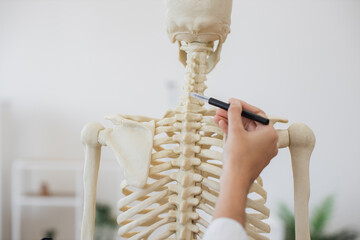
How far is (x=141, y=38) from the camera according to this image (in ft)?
10.6

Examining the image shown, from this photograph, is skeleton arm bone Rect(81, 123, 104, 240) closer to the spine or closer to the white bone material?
the white bone material

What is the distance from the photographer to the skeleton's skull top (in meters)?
0.90

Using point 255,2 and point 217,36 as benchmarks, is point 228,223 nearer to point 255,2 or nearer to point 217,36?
point 217,36

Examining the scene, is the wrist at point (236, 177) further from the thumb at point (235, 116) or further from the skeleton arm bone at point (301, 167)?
the skeleton arm bone at point (301, 167)

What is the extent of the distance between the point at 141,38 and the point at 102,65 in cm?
42

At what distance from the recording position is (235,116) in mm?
731

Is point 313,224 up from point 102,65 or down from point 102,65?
down

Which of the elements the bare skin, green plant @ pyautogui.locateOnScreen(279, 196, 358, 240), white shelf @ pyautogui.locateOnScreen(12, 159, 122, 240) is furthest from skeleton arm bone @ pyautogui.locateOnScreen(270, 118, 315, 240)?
white shelf @ pyautogui.locateOnScreen(12, 159, 122, 240)

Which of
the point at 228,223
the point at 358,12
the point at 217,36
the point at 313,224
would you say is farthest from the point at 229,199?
the point at 358,12

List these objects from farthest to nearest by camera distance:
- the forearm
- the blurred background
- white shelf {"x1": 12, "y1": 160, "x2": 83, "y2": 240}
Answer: the blurred background
white shelf {"x1": 12, "y1": 160, "x2": 83, "y2": 240}
the forearm

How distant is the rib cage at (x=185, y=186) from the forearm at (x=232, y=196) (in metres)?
0.21

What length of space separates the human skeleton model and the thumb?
5.8 inches

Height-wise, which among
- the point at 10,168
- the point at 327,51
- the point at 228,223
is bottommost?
the point at 10,168

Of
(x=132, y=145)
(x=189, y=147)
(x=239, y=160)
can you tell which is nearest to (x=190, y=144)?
(x=189, y=147)
